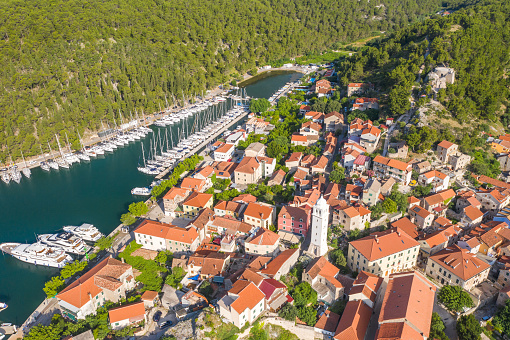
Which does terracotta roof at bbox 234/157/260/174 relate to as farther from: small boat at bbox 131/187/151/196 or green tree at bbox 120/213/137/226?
green tree at bbox 120/213/137/226

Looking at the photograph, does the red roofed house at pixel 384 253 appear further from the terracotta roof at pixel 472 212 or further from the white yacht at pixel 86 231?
the white yacht at pixel 86 231

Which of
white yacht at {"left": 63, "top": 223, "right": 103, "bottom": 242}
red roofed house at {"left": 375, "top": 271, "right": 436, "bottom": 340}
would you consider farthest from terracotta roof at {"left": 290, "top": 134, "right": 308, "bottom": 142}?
red roofed house at {"left": 375, "top": 271, "right": 436, "bottom": 340}

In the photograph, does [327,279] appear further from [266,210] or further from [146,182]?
[146,182]

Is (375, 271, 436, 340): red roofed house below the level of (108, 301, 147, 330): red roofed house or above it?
above

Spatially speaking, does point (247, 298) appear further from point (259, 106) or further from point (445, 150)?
point (259, 106)

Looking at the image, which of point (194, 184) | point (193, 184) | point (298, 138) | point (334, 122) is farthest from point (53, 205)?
point (334, 122)
